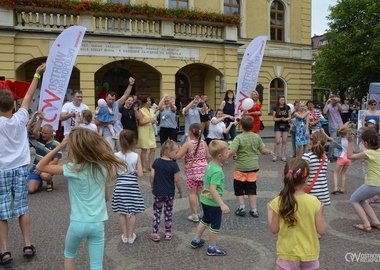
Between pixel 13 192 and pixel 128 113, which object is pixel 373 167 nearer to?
pixel 13 192

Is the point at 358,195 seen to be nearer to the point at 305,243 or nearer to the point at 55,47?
the point at 305,243

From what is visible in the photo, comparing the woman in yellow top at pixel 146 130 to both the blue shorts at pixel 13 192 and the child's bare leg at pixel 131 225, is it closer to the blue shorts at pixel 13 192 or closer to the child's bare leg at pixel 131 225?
the child's bare leg at pixel 131 225

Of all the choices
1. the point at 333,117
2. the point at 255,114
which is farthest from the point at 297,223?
the point at 333,117

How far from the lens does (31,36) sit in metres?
15.7

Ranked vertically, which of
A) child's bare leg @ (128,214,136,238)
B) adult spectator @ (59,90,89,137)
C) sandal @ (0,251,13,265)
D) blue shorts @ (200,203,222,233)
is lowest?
sandal @ (0,251,13,265)

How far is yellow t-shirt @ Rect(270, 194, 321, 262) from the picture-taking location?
10.1 feet

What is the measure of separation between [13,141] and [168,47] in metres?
14.4

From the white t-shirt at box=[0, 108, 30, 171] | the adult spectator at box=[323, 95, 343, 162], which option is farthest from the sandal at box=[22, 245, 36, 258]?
the adult spectator at box=[323, 95, 343, 162]

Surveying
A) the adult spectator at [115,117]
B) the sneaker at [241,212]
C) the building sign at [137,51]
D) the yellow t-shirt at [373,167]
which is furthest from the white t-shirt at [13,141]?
the building sign at [137,51]

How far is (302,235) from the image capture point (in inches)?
122

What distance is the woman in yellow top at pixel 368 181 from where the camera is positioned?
534cm

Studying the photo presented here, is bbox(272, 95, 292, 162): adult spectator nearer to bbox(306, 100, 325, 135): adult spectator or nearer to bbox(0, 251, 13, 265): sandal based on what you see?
A: bbox(306, 100, 325, 135): adult spectator

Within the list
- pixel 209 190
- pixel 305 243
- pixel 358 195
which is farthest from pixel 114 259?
pixel 358 195

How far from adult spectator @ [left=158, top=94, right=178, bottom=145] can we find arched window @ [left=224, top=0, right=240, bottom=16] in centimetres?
1483
